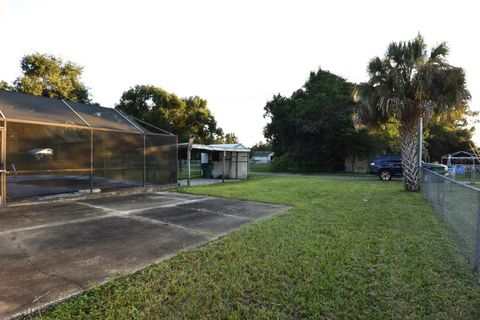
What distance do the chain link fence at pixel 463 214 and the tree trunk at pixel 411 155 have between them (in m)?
5.41

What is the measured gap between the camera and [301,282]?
3.23 m

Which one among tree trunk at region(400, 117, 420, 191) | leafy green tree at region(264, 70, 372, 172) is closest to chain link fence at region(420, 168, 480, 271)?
tree trunk at region(400, 117, 420, 191)

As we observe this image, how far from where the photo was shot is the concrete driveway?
313 cm

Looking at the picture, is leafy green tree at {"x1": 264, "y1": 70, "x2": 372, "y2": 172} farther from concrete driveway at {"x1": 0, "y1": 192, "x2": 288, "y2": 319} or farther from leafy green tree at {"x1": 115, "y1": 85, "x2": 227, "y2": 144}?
concrete driveway at {"x1": 0, "y1": 192, "x2": 288, "y2": 319}

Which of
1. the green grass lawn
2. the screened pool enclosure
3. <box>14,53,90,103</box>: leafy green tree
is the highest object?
<box>14,53,90,103</box>: leafy green tree

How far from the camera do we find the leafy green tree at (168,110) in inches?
1079

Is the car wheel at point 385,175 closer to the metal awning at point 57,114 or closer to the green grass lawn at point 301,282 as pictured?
the green grass lawn at point 301,282

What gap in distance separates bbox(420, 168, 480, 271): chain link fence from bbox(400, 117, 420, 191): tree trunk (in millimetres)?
5405

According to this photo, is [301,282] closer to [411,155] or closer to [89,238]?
[89,238]

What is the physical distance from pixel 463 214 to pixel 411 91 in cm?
845

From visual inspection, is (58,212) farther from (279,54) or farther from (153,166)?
(279,54)

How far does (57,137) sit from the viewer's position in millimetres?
8734

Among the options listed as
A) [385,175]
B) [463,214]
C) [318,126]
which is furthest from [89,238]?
[318,126]

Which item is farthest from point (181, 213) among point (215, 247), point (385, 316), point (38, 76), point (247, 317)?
point (38, 76)
